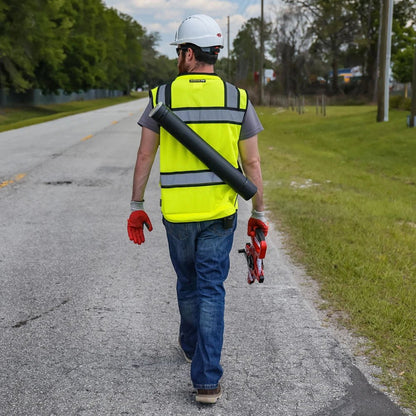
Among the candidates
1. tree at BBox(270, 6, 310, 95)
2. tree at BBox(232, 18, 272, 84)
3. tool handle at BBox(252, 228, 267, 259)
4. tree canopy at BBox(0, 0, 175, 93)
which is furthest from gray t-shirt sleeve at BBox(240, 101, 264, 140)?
tree at BBox(232, 18, 272, 84)

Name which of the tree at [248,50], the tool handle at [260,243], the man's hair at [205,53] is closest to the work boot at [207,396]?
the tool handle at [260,243]

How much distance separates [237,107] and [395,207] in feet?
21.6

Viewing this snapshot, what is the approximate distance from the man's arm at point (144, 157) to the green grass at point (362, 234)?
6.22 ft

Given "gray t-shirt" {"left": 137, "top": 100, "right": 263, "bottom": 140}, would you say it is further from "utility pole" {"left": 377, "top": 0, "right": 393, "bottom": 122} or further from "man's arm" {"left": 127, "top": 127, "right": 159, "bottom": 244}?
"utility pole" {"left": 377, "top": 0, "right": 393, "bottom": 122}

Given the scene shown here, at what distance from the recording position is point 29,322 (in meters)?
4.30

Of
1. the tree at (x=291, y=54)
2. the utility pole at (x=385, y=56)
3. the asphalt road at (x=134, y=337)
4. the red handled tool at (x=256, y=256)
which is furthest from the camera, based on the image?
the tree at (x=291, y=54)

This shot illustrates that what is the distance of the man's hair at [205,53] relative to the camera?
303 cm

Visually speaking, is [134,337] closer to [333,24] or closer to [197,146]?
[197,146]

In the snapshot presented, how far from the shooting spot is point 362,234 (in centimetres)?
700

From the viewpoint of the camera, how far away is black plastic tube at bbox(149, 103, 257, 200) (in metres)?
2.93

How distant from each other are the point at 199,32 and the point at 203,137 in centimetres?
55

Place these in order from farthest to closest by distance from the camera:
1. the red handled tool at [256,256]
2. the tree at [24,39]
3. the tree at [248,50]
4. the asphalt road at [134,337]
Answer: the tree at [248,50] < the tree at [24,39] < the red handled tool at [256,256] < the asphalt road at [134,337]

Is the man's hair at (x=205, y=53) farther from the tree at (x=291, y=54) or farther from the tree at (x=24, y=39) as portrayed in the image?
the tree at (x=291, y=54)

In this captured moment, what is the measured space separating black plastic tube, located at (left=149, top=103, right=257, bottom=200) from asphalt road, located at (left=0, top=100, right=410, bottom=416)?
4.13 ft
